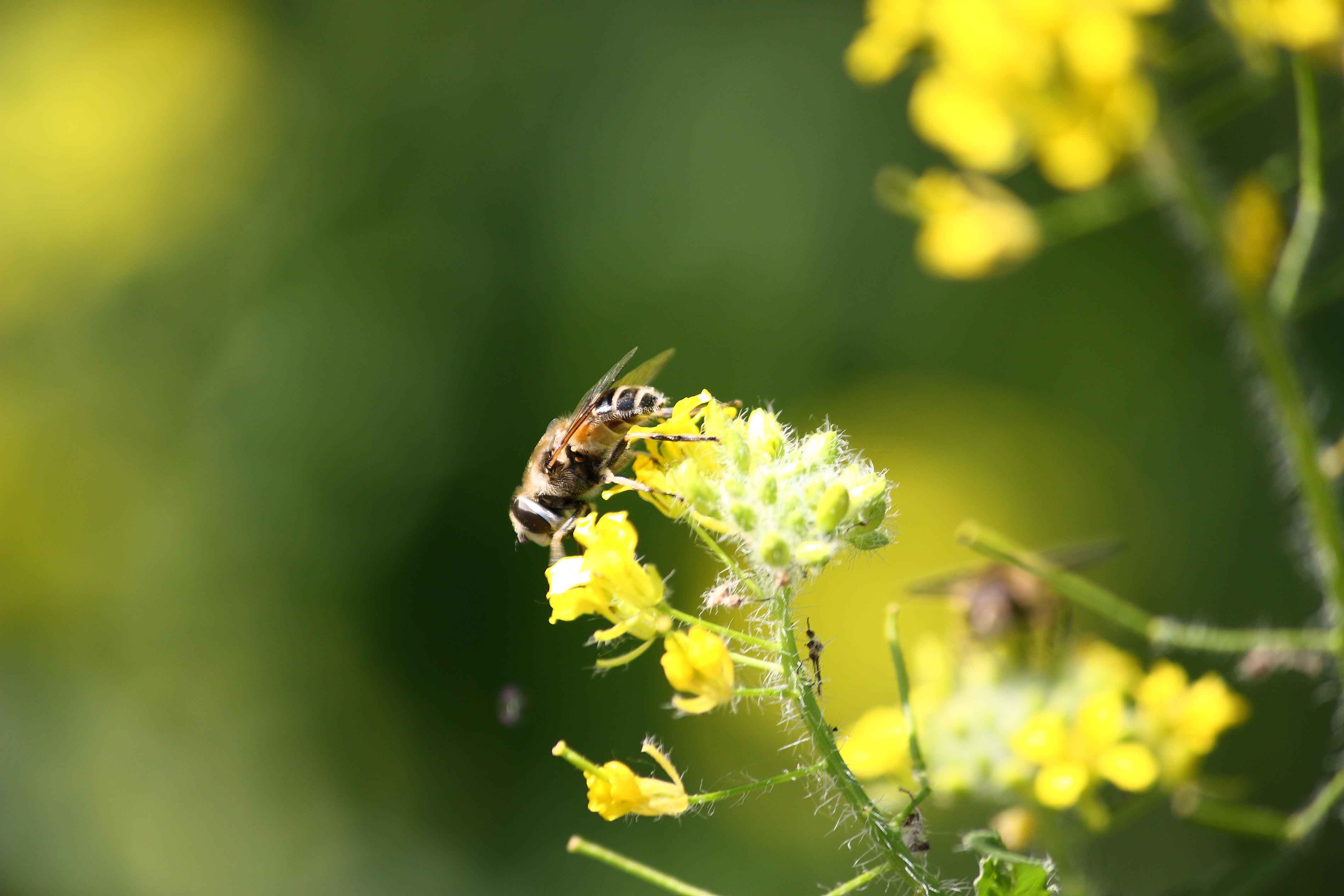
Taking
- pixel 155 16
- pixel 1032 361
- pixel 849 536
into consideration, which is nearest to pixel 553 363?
pixel 1032 361

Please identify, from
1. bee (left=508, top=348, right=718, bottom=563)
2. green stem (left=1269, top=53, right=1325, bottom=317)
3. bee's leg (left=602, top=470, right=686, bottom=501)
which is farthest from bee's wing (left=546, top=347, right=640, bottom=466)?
green stem (left=1269, top=53, right=1325, bottom=317)

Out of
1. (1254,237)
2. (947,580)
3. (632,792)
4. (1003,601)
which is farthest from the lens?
(947,580)

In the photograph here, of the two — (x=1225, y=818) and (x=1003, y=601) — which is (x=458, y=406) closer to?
(x=1003, y=601)

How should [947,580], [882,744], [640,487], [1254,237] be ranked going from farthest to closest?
[947,580] < [1254,237] < [882,744] < [640,487]

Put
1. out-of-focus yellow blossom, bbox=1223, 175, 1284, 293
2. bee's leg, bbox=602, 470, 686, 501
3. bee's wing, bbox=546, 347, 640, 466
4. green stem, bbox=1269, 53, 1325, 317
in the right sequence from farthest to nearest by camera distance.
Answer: bee's wing, bbox=546, 347, 640, 466
out-of-focus yellow blossom, bbox=1223, 175, 1284, 293
green stem, bbox=1269, 53, 1325, 317
bee's leg, bbox=602, 470, 686, 501

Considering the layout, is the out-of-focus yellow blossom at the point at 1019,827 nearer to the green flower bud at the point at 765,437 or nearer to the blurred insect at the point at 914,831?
the blurred insect at the point at 914,831

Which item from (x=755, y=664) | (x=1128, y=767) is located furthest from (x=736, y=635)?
(x=1128, y=767)

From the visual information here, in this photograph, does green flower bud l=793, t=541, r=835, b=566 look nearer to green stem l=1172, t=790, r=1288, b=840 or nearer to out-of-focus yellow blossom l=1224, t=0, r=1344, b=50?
green stem l=1172, t=790, r=1288, b=840
